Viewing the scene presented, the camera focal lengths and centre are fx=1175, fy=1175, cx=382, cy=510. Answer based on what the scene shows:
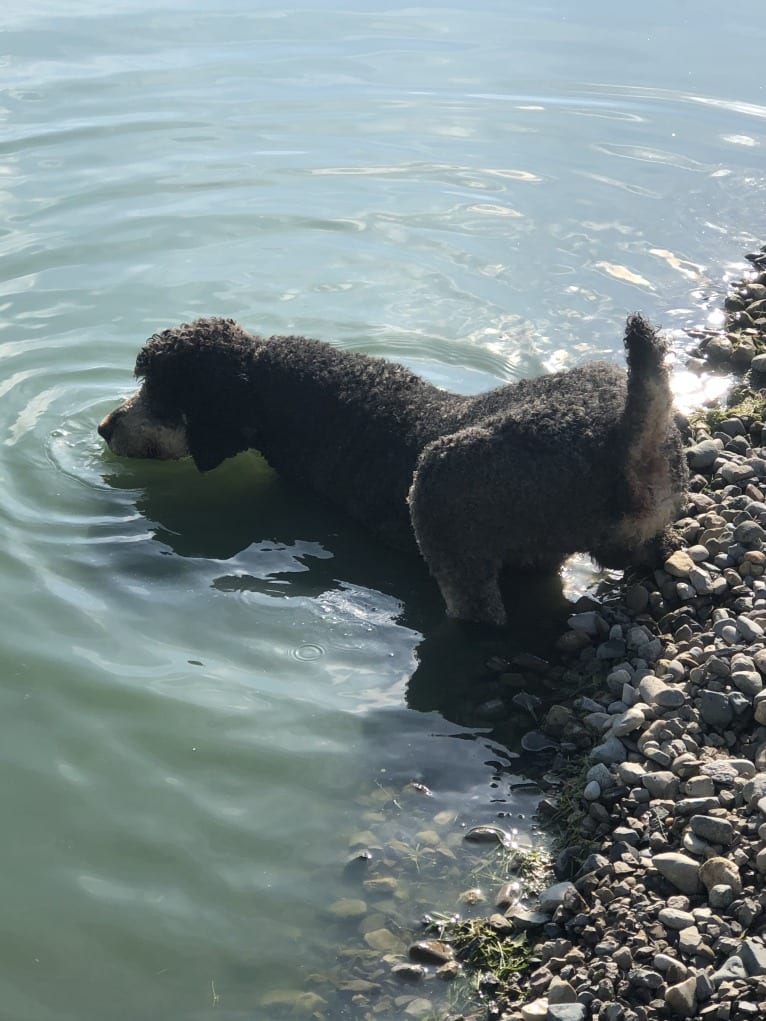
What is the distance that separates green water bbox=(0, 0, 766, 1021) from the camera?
18.0ft

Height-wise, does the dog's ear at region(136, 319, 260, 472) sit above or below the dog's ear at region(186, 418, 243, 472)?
above

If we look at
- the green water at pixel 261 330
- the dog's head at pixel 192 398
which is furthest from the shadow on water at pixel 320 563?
the dog's head at pixel 192 398

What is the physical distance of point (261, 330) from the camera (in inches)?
424

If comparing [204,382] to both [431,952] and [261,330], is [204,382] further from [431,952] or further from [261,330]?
[431,952]

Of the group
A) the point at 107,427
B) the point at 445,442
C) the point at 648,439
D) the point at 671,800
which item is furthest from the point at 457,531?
the point at 107,427

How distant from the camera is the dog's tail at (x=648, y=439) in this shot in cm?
613

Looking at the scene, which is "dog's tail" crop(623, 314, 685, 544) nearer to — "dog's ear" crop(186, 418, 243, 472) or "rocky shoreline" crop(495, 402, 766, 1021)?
"rocky shoreline" crop(495, 402, 766, 1021)

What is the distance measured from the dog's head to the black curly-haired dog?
10 mm

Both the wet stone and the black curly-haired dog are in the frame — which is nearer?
the wet stone

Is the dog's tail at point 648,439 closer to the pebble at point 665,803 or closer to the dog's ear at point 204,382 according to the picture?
the pebble at point 665,803

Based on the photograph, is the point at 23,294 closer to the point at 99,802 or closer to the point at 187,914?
the point at 99,802

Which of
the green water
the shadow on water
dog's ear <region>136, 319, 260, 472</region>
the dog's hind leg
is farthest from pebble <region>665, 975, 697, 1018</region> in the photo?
dog's ear <region>136, 319, 260, 472</region>

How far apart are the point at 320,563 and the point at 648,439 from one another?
255 cm

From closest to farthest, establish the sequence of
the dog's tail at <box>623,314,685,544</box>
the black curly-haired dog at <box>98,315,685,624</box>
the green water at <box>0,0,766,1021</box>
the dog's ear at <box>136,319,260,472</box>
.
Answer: the green water at <box>0,0,766,1021</box> < the dog's tail at <box>623,314,685,544</box> < the black curly-haired dog at <box>98,315,685,624</box> < the dog's ear at <box>136,319,260,472</box>
